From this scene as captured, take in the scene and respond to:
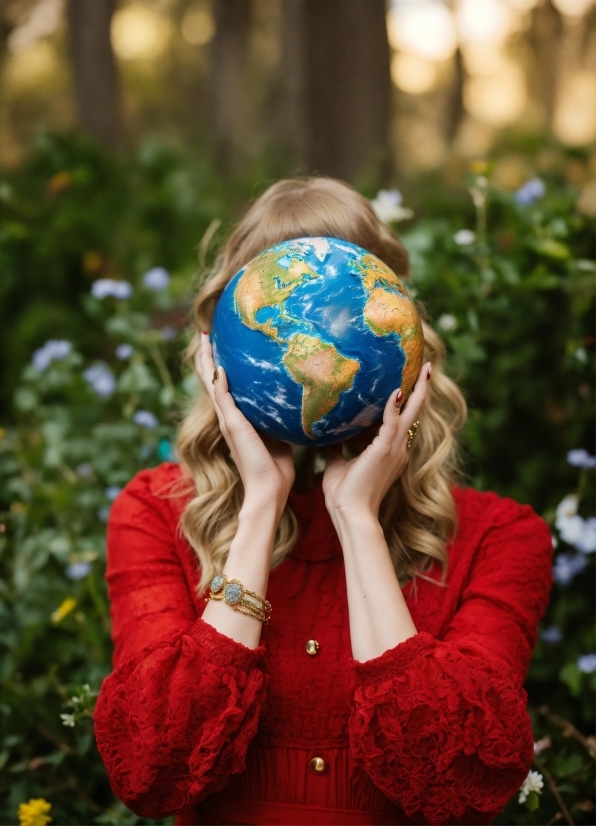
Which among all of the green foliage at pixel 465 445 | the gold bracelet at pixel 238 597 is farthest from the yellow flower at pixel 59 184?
the gold bracelet at pixel 238 597

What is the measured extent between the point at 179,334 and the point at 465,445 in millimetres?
1268

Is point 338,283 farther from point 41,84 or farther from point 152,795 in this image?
point 41,84

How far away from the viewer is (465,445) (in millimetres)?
3297

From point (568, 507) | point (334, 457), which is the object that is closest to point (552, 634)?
point (568, 507)

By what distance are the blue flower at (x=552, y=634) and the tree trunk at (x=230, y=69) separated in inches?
320

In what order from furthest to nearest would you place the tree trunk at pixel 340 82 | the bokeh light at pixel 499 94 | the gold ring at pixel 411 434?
the bokeh light at pixel 499 94, the tree trunk at pixel 340 82, the gold ring at pixel 411 434

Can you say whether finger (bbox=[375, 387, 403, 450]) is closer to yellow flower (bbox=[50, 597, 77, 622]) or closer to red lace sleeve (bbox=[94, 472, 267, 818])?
red lace sleeve (bbox=[94, 472, 267, 818])

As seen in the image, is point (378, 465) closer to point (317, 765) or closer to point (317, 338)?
point (317, 338)

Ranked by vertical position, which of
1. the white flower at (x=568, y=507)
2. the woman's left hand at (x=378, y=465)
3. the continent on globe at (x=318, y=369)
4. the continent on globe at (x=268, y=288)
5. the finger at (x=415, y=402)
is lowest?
the white flower at (x=568, y=507)

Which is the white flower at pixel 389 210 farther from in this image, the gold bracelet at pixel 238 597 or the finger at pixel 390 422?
the gold bracelet at pixel 238 597

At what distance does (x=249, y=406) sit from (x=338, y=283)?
36 centimetres

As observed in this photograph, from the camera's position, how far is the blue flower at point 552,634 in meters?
2.92

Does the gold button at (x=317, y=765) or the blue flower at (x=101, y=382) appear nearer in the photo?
the gold button at (x=317, y=765)

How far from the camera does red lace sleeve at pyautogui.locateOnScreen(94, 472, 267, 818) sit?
1.84 meters
